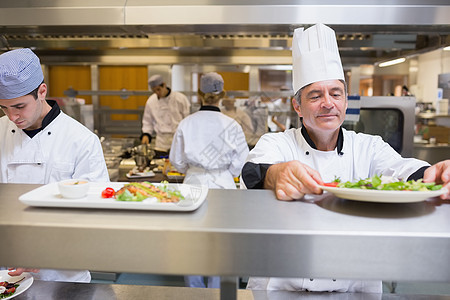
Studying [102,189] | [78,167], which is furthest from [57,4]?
[102,189]

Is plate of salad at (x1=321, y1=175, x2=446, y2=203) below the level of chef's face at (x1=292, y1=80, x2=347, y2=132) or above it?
below

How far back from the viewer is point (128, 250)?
75 centimetres

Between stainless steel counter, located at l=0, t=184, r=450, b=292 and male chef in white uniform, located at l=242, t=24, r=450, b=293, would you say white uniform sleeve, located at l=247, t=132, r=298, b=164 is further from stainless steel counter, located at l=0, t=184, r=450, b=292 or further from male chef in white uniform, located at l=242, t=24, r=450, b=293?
stainless steel counter, located at l=0, t=184, r=450, b=292

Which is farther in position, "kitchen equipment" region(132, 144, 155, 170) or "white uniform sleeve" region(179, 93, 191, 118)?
"white uniform sleeve" region(179, 93, 191, 118)

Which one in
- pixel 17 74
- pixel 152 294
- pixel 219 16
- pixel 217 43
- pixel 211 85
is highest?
pixel 217 43

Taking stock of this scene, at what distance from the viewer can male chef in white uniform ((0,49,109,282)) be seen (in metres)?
1.77

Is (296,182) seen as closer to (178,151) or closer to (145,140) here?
(178,151)

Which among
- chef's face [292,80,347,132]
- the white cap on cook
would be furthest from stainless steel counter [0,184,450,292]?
the white cap on cook

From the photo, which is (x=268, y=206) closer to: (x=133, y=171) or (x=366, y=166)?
(x=366, y=166)

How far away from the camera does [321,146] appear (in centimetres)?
163

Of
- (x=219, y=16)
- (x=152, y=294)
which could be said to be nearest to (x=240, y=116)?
(x=219, y=16)

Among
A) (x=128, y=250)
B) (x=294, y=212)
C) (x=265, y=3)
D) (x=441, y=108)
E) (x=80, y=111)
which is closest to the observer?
(x=128, y=250)

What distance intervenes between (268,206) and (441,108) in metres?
7.41

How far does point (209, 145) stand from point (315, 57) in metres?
2.07
